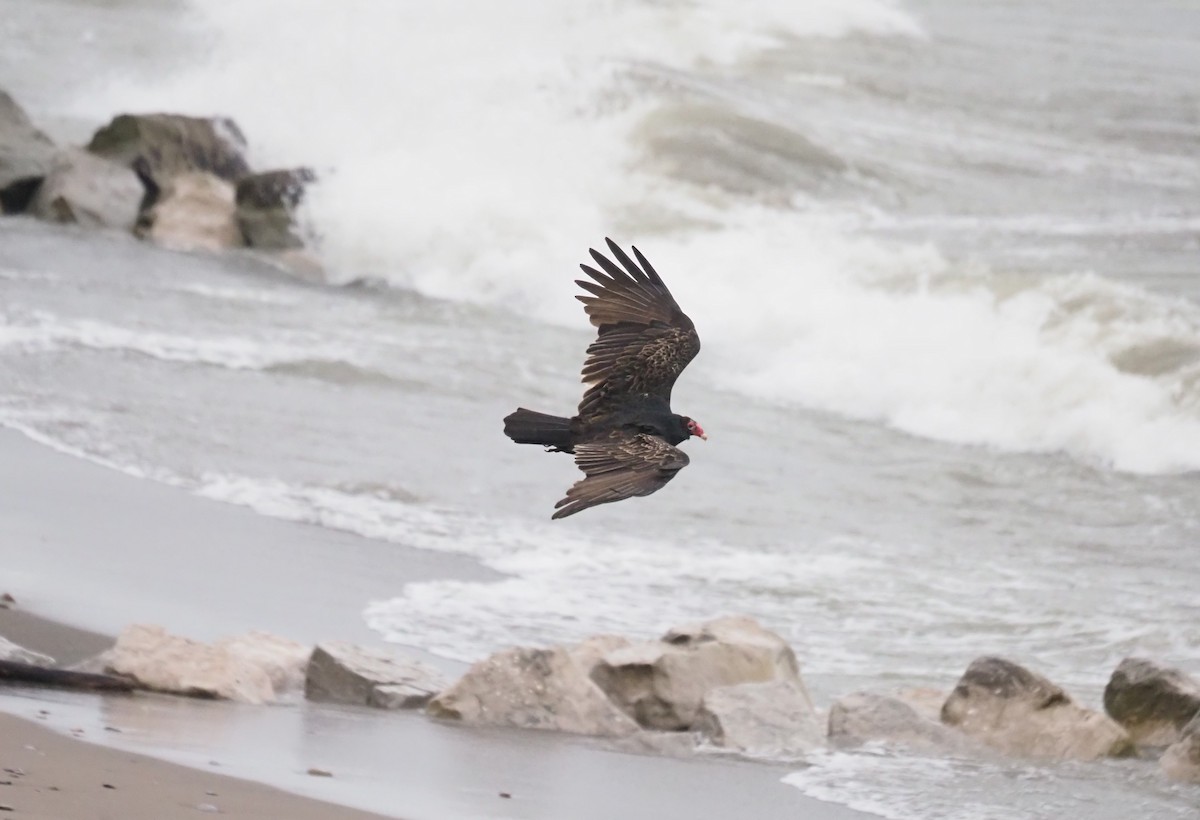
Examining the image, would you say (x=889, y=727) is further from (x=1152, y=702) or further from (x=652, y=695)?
(x=1152, y=702)

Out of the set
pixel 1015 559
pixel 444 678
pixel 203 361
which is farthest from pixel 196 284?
pixel 444 678

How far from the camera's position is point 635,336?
6762 millimetres

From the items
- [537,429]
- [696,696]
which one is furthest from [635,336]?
[696,696]

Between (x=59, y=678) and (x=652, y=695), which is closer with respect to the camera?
(x=59, y=678)

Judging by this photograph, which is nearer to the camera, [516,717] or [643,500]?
[516,717]

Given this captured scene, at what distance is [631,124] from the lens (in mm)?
20625

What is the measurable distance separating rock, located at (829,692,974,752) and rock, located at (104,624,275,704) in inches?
78.6

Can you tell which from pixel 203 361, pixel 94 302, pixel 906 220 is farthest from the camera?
pixel 906 220

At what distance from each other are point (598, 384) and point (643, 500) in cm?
355

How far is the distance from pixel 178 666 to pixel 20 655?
502 mm

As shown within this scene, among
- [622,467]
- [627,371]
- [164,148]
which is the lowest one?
[622,467]

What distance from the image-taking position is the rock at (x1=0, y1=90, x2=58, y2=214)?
49.8ft

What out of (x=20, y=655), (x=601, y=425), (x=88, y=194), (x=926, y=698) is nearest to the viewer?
(x=20, y=655)

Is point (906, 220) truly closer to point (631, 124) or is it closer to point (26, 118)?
point (631, 124)
